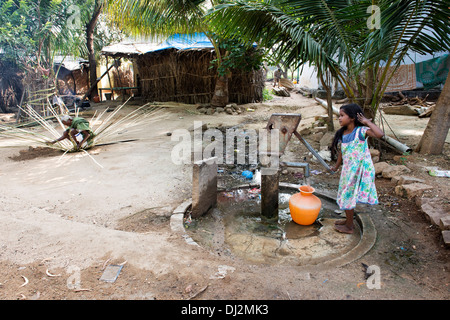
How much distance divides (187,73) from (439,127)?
9.72m

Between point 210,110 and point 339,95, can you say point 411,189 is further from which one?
point 339,95

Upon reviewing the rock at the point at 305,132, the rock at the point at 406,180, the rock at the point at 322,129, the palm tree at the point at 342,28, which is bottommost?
the rock at the point at 406,180

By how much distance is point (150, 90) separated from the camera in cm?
1363

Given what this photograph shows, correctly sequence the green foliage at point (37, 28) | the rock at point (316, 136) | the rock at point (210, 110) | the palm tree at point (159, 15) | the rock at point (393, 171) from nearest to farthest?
the rock at point (393, 171) < the rock at point (316, 136) < the palm tree at point (159, 15) < the green foliage at point (37, 28) < the rock at point (210, 110)

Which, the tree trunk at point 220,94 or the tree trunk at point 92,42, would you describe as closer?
the tree trunk at point 220,94

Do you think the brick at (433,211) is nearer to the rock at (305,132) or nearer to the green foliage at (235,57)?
the rock at (305,132)

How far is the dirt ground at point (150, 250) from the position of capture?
2105mm

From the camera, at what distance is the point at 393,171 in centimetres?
432

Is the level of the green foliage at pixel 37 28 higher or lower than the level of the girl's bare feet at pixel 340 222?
higher

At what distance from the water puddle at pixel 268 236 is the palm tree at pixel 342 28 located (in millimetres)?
2196

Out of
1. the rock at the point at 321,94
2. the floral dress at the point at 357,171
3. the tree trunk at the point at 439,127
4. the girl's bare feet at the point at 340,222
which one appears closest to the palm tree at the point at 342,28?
the tree trunk at the point at 439,127

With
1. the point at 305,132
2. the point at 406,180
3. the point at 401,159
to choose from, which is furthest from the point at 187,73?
the point at 406,180

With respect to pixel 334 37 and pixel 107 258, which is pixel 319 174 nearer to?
pixel 334 37
